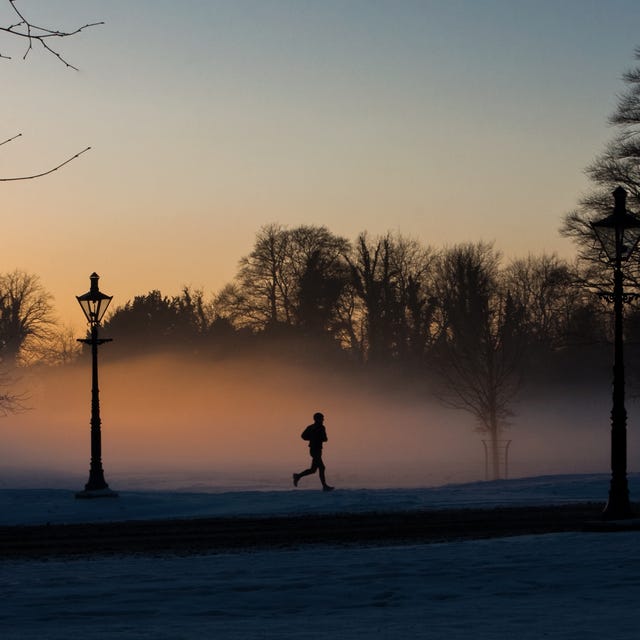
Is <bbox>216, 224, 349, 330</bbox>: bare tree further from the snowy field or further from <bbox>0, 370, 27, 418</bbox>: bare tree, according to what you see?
the snowy field

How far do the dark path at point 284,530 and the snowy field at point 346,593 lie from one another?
3.89 ft

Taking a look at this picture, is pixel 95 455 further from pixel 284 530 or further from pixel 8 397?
pixel 8 397

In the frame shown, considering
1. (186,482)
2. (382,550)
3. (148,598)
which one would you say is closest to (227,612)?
(148,598)

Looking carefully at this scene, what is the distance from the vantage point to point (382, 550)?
14086 millimetres

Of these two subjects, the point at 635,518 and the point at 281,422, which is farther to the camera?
the point at 281,422

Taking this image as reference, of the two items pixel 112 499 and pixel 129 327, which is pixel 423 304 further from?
pixel 112 499

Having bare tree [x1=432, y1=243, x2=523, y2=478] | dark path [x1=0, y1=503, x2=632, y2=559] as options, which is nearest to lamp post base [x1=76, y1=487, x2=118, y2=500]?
dark path [x1=0, y1=503, x2=632, y2=559]

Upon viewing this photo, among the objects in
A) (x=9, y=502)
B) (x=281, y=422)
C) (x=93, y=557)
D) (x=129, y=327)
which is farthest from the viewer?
(x=129, y=327)

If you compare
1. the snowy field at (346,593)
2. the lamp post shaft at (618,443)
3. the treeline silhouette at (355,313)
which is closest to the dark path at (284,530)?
the lamp post shaft at (618,443)

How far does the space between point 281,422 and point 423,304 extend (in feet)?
47.7

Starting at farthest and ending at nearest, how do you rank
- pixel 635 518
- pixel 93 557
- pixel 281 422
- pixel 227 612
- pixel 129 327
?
1. pixel 129 327
2. pixel 281 422
3. pixel 635 518
4. pixel 93 557
5. pixel 227 612

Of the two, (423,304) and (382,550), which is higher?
(423,304)

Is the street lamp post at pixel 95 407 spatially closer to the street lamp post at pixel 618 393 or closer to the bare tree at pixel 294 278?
the street lamp post at pixel 618 393

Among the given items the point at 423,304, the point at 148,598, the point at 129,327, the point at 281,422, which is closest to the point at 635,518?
the point at 148,598
